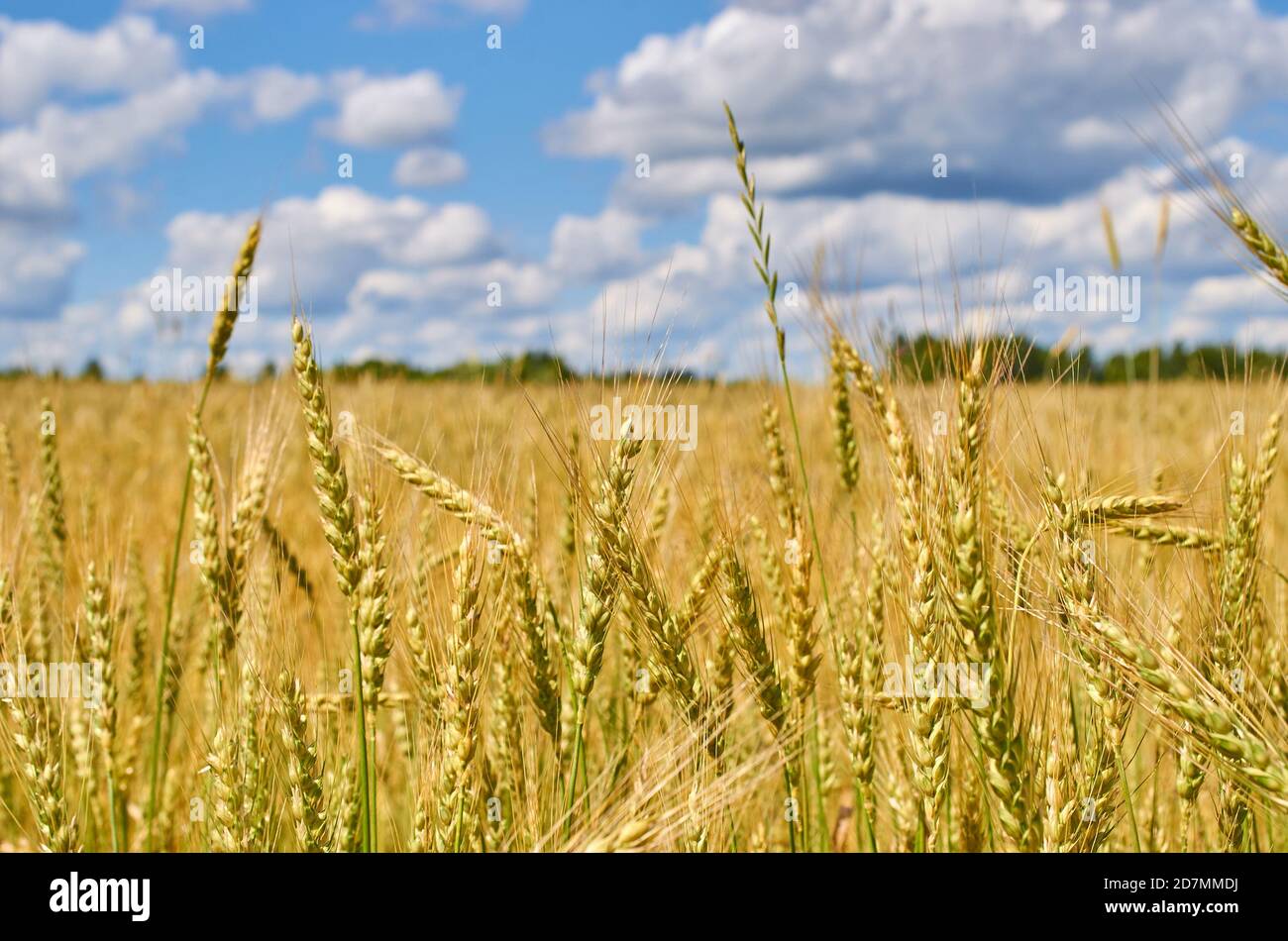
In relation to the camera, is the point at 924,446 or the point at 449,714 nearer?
the point at 449,714

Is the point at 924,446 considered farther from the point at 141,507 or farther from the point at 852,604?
the point at 141,507

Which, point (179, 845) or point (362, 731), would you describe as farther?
point (179, 845)

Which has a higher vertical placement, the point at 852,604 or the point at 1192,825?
the point at 852,604

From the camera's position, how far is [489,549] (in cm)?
186

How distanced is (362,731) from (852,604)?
55.3 inches

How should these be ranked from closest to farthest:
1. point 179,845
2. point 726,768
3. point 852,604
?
1. point 726,768
2. point 852,604
3. point 179,845

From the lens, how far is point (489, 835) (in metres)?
1.81

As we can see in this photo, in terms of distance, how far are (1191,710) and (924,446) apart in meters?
0.67

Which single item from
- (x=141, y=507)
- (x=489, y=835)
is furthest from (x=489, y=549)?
(x=141, y=507)

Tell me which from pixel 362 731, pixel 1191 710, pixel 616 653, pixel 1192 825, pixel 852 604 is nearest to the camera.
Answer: pixel 1191 710

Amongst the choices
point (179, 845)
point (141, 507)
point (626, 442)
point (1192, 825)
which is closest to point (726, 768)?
point (626, 442)

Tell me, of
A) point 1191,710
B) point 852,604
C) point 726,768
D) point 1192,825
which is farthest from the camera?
point 852,604
